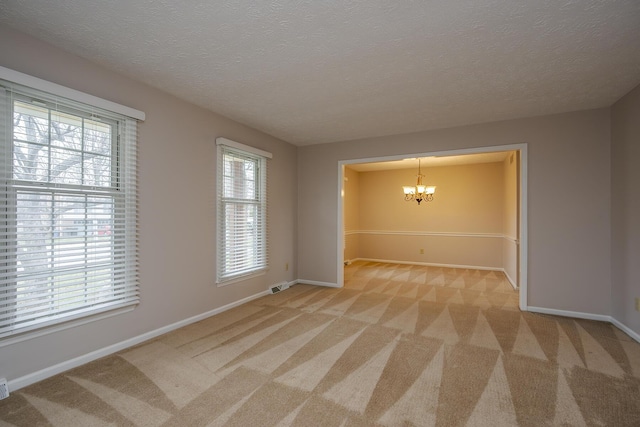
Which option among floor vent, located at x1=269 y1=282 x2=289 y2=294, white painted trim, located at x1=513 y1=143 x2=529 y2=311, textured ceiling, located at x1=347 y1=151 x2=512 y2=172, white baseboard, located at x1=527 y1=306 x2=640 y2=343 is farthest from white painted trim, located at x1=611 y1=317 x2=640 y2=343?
floor vent, located at x1=269 y1=282 x2=289 y2=294

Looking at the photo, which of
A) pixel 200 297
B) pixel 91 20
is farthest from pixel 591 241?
pixel 91 20

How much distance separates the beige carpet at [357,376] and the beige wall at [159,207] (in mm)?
217

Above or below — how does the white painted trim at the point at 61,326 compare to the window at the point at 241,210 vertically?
below

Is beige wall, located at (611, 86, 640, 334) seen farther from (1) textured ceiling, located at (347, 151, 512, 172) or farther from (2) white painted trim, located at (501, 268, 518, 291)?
(1) textured ceiling, located at (347, 151, 512, 172)

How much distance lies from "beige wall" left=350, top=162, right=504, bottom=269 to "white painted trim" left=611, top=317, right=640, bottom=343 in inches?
132

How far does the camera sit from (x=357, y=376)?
2270mm

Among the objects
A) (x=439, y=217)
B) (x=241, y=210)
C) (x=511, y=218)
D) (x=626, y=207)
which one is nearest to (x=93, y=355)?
(x=241, y=210)

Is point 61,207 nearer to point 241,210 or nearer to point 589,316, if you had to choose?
point 241,210

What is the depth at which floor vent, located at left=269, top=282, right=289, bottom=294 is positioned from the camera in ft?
15.3

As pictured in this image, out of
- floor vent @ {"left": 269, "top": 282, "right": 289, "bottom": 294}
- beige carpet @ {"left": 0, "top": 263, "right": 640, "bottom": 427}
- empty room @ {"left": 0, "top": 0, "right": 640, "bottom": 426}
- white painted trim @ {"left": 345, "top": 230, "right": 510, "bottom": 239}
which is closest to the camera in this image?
beige carpet @ {"left": 0, "top": 263, "right": 640, "bottom": 427}

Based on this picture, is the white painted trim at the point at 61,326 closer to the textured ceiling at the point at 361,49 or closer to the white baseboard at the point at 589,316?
the textured ceiling at the point at 361,49

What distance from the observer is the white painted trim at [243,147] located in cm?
373

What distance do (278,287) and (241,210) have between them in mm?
1462

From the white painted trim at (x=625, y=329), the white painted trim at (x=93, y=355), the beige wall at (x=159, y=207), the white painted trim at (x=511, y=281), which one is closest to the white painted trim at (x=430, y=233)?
the white painted trim at (x=511, y=281)
